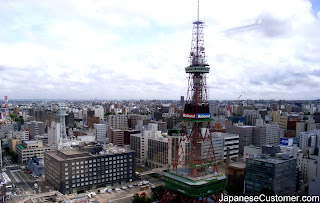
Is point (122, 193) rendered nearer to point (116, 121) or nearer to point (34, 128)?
point (116, 121)

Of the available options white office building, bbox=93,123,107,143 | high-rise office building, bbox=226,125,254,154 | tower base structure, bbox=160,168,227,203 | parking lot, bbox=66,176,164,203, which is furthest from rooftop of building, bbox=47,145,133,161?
white office building, bbox=93,123,107,143

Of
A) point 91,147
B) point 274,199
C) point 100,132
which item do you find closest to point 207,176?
point 274,199

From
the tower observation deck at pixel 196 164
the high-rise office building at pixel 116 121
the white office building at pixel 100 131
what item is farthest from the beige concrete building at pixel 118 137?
the tower observation deck at pixel 196 164

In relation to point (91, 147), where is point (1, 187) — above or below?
below

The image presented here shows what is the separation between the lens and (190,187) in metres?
13.8

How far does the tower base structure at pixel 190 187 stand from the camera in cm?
1380

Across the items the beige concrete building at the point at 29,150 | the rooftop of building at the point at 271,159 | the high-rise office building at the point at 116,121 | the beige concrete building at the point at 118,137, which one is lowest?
the beige concrete building at the point at 29,150

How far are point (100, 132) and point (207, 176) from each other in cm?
2482

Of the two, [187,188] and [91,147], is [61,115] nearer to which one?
[91,147]

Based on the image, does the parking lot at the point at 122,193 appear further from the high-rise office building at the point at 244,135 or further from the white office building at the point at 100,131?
the white office building at the point at 100,131

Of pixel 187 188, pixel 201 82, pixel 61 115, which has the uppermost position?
pixel 201 82

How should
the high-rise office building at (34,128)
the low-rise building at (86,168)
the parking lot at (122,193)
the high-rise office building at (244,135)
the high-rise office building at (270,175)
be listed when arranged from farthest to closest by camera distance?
the high-rise office building at (34,128) → the high-rise office building at (244,135) → the low-rise building at (86,168) → the parking lot at (122,193) → the high-rise office building at (270,175)

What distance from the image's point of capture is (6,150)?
1245 inches

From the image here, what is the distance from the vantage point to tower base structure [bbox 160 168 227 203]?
13.8 meters
